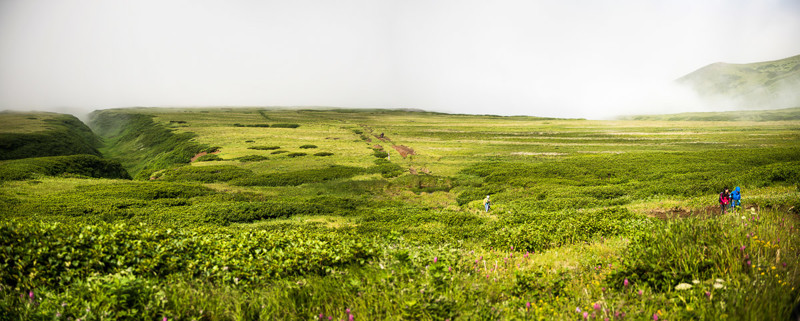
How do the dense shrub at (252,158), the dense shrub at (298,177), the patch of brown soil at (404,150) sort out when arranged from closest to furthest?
the dense shrub at (298,177), the dense shrub at (252,158), the patch of brown soil at (404,150)

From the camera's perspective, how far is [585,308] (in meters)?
4.59

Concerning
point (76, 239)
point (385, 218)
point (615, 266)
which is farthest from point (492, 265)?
point (385, 218)

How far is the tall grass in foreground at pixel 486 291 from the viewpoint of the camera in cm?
414

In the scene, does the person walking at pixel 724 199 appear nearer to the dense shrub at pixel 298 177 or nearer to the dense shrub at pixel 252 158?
the dense shrub at pixel 298 177

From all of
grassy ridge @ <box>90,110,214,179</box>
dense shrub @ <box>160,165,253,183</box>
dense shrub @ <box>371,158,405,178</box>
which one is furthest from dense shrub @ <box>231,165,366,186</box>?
grassy ridge @ <box>90,110,214,179</box>

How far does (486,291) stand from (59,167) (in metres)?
53.2

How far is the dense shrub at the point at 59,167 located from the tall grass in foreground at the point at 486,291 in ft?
139

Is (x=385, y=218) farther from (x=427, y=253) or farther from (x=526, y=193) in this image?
(x=427, y=253)

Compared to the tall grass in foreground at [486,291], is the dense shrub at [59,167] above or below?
below

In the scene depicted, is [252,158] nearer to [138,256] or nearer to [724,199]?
[138,256]

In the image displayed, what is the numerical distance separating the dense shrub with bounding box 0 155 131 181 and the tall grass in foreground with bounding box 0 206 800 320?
139 feet

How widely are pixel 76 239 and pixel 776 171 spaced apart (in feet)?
121

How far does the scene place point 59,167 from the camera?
3994cm

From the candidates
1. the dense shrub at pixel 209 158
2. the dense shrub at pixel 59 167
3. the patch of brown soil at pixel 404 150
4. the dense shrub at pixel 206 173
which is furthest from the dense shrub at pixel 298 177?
the patch of brown soil at pixel 404 150
